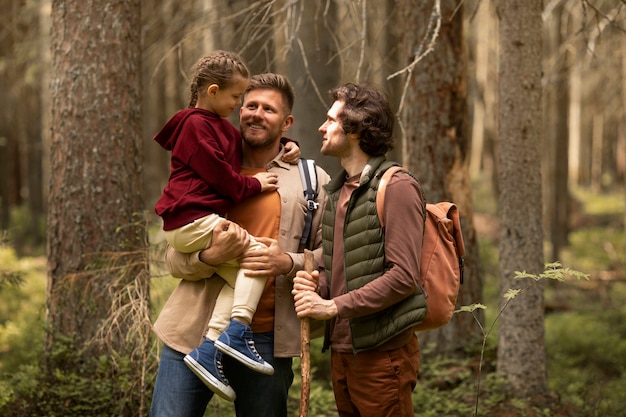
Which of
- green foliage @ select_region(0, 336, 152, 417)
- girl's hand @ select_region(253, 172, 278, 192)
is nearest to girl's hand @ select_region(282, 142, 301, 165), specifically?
Result: girl's hand @ select_region(253, 172, 278, 192)

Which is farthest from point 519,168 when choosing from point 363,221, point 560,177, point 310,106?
point 560,177

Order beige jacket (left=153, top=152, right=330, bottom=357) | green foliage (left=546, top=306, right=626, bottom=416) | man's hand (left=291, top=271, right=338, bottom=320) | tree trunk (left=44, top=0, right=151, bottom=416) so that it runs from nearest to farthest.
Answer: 1. man's hand (left=291, top=271, right=338, bottom=320)
2. beige jacket (left=153, top=152, right=330, bottom=357)
3. tree trunk (left=44, top=0, right=151, bottom=416)
4. green foliage (left=546, top=306, right=626, bottom=416)

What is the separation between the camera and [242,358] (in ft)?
10.9

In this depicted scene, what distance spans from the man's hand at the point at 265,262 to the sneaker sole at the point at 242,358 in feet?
1.17

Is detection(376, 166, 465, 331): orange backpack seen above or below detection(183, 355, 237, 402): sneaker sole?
above

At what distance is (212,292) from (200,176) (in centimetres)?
62

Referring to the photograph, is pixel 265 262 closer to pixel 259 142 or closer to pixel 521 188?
pixel 259 142

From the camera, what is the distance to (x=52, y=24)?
5.65m

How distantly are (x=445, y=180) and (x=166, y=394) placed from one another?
13.7 feet

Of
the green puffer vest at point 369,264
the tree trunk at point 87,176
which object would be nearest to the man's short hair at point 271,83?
the green puffer vest at point 369,264

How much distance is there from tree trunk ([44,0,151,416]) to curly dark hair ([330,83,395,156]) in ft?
8.12

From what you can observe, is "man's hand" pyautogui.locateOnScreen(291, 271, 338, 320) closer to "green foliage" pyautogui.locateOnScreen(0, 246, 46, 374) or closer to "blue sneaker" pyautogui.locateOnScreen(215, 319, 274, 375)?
"blue sneaker" pyautogui.locateOnScreen(215, 319, 274, 375)

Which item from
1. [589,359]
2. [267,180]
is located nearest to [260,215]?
[267,180]

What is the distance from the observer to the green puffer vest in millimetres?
3326
